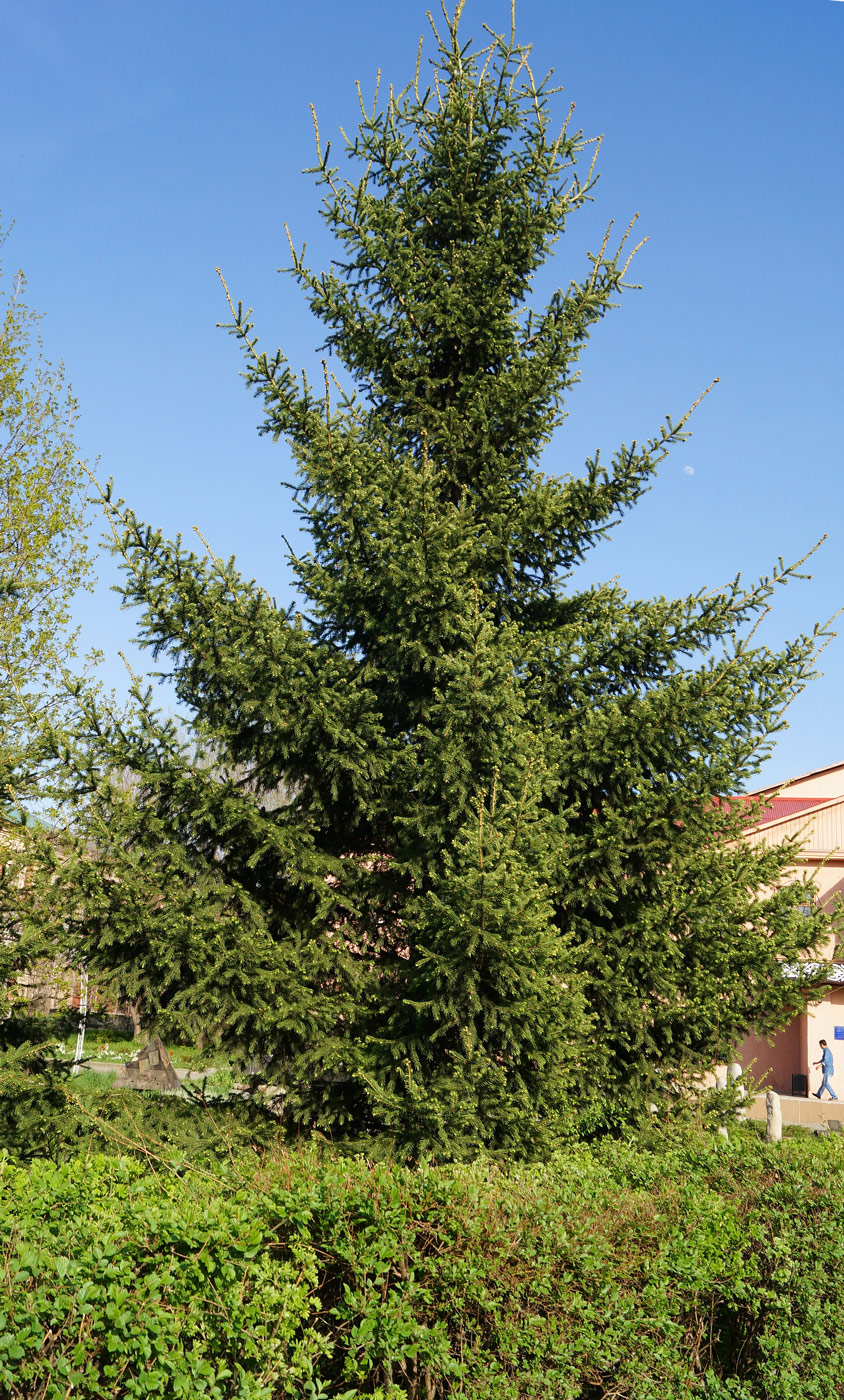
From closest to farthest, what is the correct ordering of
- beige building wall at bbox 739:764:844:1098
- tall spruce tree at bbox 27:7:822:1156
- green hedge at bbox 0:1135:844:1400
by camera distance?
green hedge at bbox 0:1135:844:1400
tall spruce tree at bbox 27:7:822:1156
beige building wall at bbox 739:764:844:1098

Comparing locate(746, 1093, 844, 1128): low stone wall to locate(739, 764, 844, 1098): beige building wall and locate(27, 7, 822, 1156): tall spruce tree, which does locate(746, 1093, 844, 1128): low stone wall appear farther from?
locate(27, 7, 822, 1156): tall spruce tree

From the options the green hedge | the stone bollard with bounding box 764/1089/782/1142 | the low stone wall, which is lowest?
the low stone wall

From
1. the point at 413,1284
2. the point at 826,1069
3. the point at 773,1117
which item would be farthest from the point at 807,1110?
the point at 413,1284

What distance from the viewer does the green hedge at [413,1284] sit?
3219mm

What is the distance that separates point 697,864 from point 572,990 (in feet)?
6.27

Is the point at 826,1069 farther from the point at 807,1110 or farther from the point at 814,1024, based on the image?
the point at 814,1024

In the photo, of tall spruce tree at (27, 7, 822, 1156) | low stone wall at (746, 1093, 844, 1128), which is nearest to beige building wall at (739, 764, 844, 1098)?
low stone wall at (746, 1093, 844, 1128)

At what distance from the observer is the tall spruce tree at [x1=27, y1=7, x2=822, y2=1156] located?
254 inches

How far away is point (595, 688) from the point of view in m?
8.74

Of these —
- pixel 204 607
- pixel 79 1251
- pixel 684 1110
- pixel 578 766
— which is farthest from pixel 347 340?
pixel 79 1251

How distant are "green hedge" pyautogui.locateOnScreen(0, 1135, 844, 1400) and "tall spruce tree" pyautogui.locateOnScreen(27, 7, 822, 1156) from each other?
162 centimetres

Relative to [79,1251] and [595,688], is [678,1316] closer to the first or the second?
[79,1251]

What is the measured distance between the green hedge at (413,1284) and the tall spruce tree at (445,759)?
5.32ft

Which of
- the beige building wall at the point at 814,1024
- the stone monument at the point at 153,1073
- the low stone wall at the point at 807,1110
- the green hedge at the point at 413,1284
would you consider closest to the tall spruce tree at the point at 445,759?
the green hedge at the point at 413,1284
